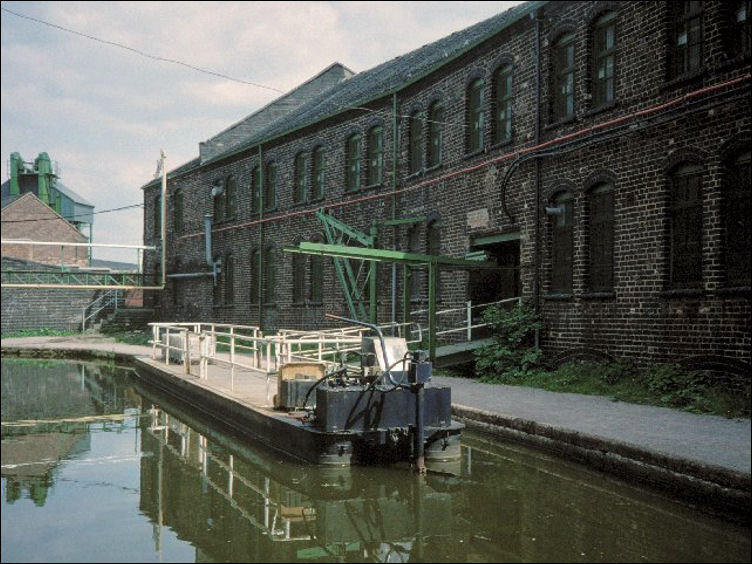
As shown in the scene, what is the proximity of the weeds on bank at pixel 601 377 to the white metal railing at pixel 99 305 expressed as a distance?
24.8 meters

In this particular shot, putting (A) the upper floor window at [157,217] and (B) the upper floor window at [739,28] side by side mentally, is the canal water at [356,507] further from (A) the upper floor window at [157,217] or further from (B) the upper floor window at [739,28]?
(A) the upper floor window at [157,217]

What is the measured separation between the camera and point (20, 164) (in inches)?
2140

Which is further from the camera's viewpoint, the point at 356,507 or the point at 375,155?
the point at 375,155

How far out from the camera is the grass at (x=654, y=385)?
9656 millimetres

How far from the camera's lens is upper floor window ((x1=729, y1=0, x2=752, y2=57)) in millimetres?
10273

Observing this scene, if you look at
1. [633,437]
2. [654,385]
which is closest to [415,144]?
[654,385]

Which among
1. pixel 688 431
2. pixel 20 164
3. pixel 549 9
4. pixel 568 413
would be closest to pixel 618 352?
pixel 568 413

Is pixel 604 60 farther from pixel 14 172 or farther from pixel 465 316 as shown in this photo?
pixel 14 172

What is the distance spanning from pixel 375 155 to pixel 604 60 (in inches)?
334

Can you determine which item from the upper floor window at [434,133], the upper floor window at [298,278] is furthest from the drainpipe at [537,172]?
the upper floor window at [298,278]

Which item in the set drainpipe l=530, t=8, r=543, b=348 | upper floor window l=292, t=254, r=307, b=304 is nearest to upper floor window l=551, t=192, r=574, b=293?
drainpipe l=530, t=8, r=543, b=348

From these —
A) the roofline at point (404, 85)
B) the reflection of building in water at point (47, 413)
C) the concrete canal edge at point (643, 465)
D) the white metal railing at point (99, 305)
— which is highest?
the roofline at point (404, 85)

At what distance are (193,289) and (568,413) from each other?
22657mm

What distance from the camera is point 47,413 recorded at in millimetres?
12555
